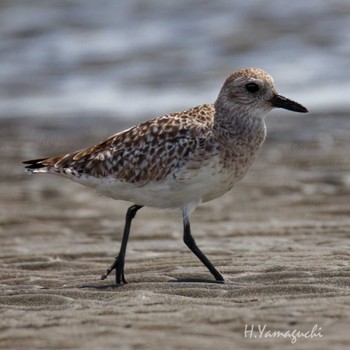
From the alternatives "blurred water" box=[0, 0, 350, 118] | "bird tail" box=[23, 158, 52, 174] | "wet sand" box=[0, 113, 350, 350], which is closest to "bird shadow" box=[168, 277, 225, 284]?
"wet sand" box=[0, 113, 350, 350]

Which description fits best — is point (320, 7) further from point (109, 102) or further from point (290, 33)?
point (109, 102)

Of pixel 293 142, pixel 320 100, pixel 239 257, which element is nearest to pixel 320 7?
pixel 320 100

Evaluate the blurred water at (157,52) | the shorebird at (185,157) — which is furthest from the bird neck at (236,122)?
the blurred water at (157,52)

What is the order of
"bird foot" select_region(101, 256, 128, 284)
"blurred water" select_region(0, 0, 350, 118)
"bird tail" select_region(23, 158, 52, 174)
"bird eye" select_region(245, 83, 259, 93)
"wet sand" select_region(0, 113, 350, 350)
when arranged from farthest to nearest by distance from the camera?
"blurred water" select_region(0, 0, 350, 118), "bird tail" select_region(23, 158, 52, 174), "bird eye" select_region(245, 83, 259, 93), "bird foot" select_region(101, 256, 128, 284), "wet sand" select_region(0, 113, 350, 350)

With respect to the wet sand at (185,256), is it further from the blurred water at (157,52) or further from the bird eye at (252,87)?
the blurred water at (157,52)

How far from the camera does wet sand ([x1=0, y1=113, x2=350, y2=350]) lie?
5883 millimetres

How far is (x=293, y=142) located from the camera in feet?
46.4

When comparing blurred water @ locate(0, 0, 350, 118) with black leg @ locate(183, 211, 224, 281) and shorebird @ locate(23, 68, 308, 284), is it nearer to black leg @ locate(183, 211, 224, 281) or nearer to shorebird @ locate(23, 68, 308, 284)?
shorebird @ locate(23, 68, 308, 284)

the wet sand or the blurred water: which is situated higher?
the blurred water

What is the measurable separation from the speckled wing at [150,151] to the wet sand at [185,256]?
2.73ft

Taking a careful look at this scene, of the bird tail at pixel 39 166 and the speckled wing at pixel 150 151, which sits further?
the bird tail at pixel 39 166

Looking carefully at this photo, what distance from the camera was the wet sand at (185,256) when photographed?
19.3ft

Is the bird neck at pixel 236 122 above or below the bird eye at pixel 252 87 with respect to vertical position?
below

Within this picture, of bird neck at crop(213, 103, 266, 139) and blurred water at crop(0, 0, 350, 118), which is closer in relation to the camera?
bird neck at crop(213, 103, 266, 139)
